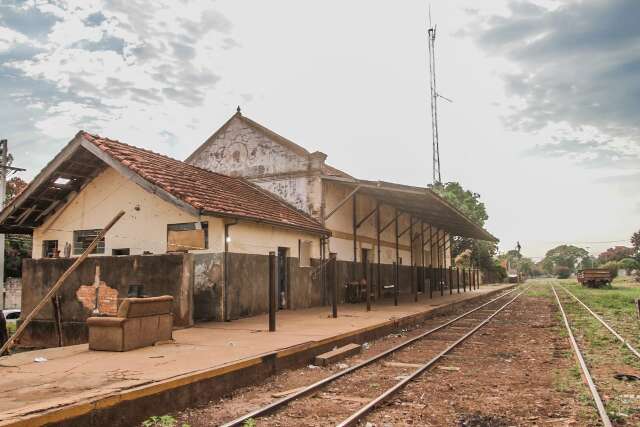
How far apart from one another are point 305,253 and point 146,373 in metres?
11.8

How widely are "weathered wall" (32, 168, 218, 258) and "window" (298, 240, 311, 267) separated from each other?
513cm

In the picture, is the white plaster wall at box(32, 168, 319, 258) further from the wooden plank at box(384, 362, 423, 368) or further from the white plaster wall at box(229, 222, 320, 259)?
the wooden plank at box(384, 362, 423, 368)

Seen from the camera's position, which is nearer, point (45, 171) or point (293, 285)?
point (45, 171)

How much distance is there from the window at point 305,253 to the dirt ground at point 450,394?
726cm

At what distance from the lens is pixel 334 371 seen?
8.27m

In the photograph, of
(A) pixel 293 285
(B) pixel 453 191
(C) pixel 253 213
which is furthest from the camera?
(B) pixel 453 191

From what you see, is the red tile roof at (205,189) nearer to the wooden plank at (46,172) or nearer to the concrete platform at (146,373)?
the wooden plank at (46,172)

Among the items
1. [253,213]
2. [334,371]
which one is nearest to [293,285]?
[253,213]

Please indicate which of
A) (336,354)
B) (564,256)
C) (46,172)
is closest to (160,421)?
(336,354)

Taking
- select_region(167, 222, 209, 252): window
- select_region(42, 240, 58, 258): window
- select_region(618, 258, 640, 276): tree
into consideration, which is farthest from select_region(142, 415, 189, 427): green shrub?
select_region(618, 258, 640, 276): tree

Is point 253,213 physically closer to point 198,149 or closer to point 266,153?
point 266,153

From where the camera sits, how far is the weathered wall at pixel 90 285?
11539mm

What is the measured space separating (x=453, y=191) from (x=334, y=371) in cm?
5885

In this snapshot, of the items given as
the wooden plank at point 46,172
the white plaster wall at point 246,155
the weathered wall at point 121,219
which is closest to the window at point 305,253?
the white plaster wall at point 246,155
